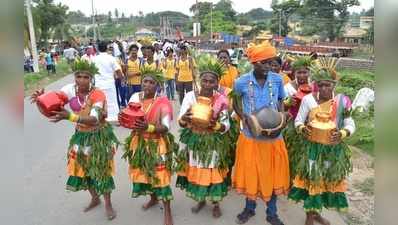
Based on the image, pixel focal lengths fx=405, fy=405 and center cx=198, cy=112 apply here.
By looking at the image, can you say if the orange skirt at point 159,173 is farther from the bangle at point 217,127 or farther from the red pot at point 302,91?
the red pot at point 302,91

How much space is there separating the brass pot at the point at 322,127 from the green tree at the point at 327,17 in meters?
52.1

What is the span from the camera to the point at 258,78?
4.44 meters

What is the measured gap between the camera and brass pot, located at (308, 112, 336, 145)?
3994mm

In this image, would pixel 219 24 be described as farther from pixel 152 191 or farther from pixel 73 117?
pixel 73 117

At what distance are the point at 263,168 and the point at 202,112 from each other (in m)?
0.91

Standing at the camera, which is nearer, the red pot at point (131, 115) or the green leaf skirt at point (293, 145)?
the red pot at point (131, 115)

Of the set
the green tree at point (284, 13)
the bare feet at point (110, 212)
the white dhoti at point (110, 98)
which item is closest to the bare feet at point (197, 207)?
the bare feet at point (110, 212)

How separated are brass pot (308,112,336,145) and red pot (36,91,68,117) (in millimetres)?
2616

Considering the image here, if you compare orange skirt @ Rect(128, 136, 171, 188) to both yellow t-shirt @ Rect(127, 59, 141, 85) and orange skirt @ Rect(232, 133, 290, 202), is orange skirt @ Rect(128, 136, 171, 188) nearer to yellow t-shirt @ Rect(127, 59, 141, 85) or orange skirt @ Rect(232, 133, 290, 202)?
orange skirt @ Rect(232, 133, 290, 202)

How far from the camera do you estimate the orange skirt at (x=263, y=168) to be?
14.5ft

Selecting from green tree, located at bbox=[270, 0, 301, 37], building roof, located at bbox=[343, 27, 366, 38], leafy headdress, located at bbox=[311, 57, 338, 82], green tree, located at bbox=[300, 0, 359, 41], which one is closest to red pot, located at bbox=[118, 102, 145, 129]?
leafy headdress, located at bbox=[311, 57, 338, 82]
